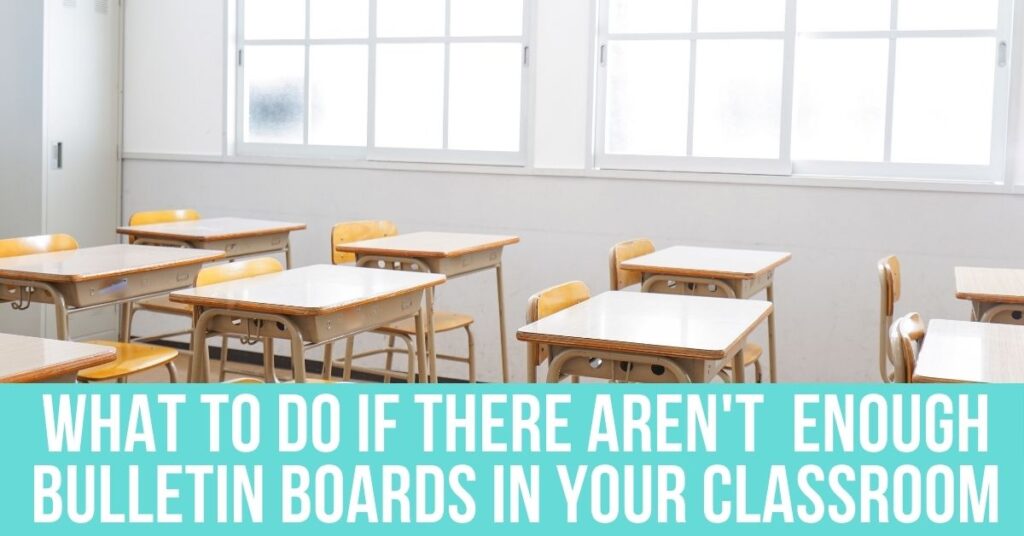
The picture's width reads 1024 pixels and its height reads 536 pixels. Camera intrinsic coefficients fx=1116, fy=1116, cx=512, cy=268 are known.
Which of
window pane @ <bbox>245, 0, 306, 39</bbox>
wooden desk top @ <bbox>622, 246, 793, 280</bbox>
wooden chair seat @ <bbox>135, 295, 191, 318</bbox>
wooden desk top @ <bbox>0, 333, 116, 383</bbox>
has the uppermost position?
window pane @ <bbox>245, 0, 306, 39</bbox>

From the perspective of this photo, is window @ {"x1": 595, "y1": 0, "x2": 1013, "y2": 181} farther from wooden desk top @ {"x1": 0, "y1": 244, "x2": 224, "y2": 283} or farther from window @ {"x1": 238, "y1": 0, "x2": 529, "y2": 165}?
wooden desk top @ {"x1": 0, "y1": 244, "x2": 224, "y2": 283}

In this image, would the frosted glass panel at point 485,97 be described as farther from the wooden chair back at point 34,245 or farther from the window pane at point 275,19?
the wooden chair back at point 34,245

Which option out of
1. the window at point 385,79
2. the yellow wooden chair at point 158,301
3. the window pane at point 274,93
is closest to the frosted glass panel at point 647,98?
the window at point 385,79

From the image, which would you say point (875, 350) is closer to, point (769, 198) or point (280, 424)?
point (769, 198)

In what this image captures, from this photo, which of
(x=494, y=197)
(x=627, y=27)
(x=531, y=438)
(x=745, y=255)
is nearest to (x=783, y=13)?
(x=627, y=27)

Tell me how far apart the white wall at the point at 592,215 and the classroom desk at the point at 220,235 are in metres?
0.65

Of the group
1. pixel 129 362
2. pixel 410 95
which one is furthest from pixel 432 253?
pixel 410 95

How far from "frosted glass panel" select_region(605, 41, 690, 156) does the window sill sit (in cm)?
14

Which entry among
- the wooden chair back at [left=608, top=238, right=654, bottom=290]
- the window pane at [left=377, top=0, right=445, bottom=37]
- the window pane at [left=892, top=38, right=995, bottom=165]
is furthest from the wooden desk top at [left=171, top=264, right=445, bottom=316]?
the window pane at [left=892, top=38, right=995, bottom=165]

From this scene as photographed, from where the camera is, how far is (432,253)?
12.8ft

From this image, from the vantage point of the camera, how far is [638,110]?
4875mm

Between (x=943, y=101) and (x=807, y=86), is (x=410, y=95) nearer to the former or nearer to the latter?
(x=807, y=86)

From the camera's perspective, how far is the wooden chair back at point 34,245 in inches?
140

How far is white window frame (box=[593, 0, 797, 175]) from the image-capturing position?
14.9 ft
